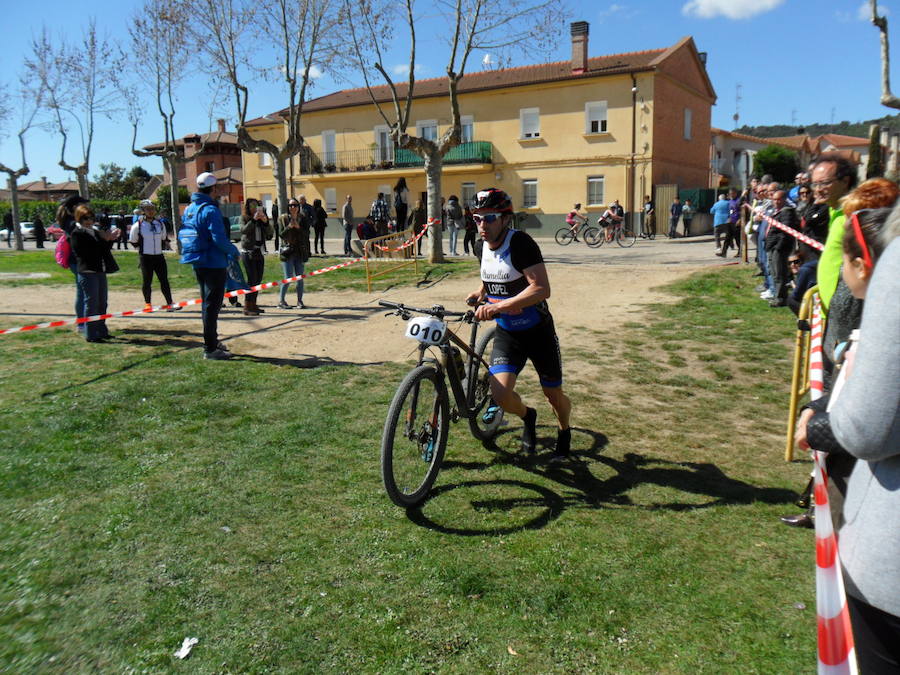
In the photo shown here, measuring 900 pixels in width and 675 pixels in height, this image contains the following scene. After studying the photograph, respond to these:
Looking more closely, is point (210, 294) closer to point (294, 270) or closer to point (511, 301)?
point (294, 270)

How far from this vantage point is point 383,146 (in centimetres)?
3981

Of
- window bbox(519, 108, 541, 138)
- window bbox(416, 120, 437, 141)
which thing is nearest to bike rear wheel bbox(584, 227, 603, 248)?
window bbox(519, 108, 541, 138)

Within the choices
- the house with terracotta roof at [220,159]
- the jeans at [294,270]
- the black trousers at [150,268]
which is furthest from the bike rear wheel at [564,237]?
the house with terracotta roof at [220,159]

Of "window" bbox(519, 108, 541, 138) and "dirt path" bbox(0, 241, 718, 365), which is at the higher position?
"window" bbox(519, 108, 541, 138)

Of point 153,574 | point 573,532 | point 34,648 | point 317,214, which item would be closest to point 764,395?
point 573,532

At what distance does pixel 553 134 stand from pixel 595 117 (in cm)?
225

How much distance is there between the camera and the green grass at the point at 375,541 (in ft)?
9.28

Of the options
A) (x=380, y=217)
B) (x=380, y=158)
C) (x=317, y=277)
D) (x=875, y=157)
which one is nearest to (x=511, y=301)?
(x=317, y=277)

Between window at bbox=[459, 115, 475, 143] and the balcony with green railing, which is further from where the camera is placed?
window at bbox=[459, 115, 475, 143]

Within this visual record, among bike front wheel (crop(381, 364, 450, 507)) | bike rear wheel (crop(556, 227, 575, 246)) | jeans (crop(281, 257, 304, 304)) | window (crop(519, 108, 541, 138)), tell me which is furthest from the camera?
window (crop(519, 108, 541, 138))

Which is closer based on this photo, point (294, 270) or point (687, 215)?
point (294, 270)

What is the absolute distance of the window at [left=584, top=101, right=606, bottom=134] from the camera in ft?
108

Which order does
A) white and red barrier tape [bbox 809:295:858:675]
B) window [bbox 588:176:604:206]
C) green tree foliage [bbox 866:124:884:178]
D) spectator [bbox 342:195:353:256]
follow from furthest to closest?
window [bbox 588:176:604:206]
spectator [bbox 342:195:353:256]
green tree foliage [bbox 866:124:884:178]
white and red barrier tape [bbox 809:295:858:675]

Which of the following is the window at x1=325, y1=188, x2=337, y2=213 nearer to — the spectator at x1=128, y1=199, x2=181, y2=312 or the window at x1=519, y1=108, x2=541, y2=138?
the window at x1=519, y1=108, x2=541, y2=138
